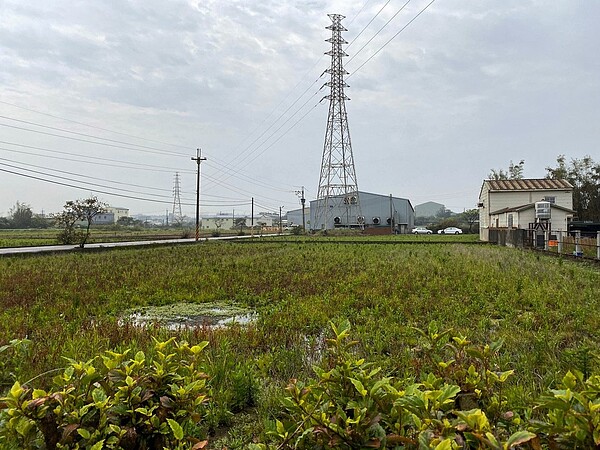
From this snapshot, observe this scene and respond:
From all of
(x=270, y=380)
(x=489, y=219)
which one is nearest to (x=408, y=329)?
(x=270, y=380)

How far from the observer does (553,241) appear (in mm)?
17094

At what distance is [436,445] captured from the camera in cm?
121

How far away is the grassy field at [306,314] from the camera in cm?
356

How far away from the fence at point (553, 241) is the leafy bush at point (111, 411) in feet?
50.4

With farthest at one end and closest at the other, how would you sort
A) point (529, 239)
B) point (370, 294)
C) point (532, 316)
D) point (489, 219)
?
point (489, 219) < point (529, 239) < point (370, 294) < point (532, 316)

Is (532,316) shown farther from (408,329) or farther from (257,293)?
(257,293)

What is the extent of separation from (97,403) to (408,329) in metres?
4.07

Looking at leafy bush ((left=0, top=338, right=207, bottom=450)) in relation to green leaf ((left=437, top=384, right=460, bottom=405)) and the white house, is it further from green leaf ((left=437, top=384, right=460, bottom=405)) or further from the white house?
the white house

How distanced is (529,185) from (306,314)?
28949 mm

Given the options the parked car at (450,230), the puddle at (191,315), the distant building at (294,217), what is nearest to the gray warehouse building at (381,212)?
the parked car at (450,230)

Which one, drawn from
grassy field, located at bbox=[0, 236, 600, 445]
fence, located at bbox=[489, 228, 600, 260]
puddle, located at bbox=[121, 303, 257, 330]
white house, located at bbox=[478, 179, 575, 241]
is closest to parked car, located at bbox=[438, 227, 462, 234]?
white house, located at bbox=[478, 179, 575, 241]

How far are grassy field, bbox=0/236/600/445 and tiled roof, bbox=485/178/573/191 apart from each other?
1972cm

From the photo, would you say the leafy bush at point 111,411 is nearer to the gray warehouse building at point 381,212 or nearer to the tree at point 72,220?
the tree at point 72,220

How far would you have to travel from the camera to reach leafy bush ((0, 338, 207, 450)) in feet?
4.95
